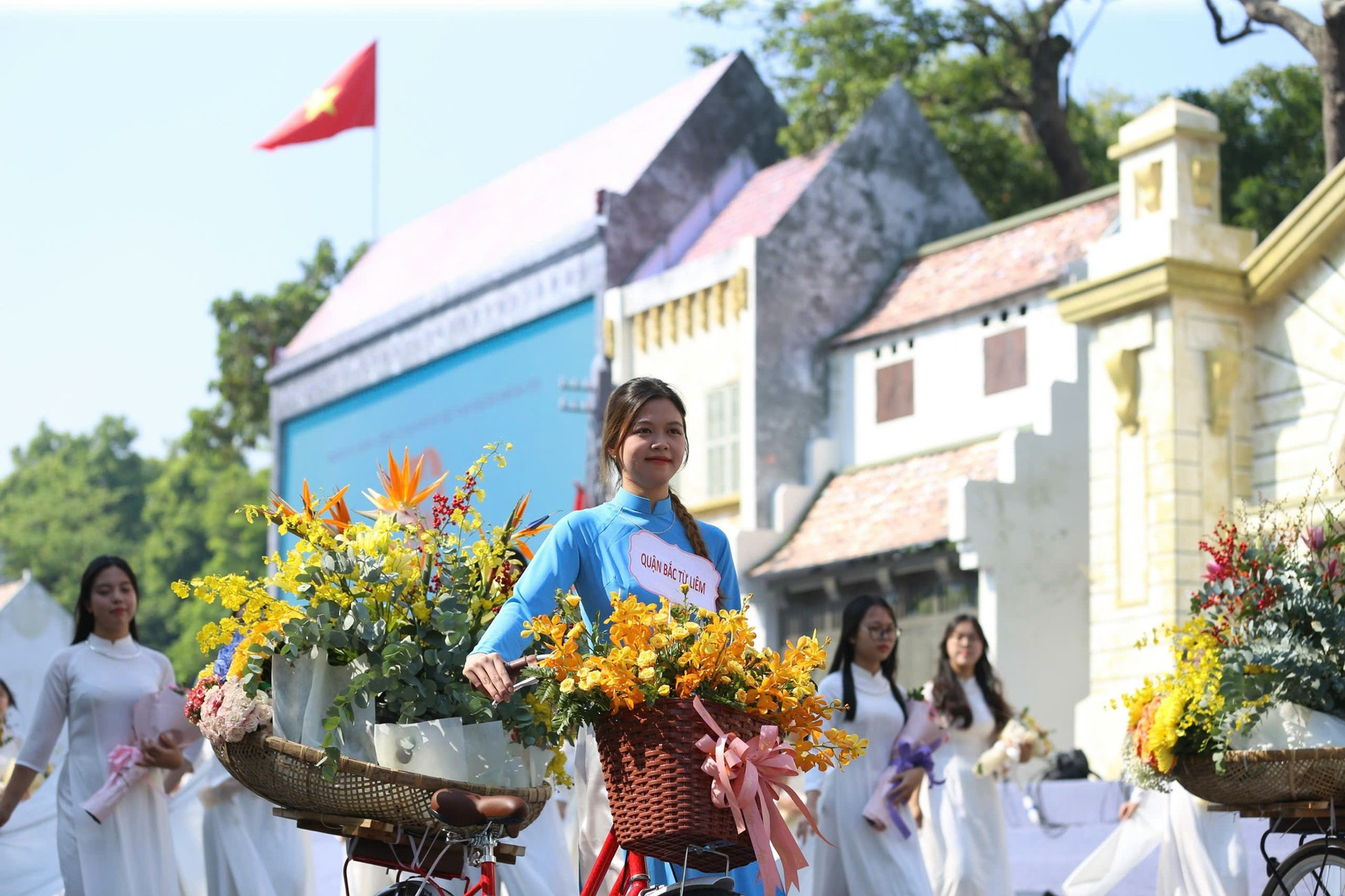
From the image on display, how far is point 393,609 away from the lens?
5.44 metres

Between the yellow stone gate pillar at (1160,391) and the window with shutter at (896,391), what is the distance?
501 centimetres

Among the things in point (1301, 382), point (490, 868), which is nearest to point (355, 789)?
point (490, 868)

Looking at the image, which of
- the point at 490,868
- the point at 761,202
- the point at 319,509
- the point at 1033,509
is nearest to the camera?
the point at 490,868

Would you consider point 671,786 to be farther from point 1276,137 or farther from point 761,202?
point 1276,137

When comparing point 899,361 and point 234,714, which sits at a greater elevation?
point 899,361

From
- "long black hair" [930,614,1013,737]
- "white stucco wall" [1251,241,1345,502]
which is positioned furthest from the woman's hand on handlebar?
"white stucco wall" [1251,241,1345,502]

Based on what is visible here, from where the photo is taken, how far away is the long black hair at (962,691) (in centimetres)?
1123

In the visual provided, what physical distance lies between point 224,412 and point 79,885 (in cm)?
4210

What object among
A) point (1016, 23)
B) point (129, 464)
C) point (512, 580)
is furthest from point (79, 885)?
point (129, 464)

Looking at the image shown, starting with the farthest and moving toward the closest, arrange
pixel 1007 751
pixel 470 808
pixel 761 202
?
pixel 761 202 < pixel 1007 751 < pixel 470 808

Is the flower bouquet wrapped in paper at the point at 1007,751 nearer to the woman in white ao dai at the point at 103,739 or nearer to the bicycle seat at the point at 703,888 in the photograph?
the woman in white ao dai at the point at 103,739

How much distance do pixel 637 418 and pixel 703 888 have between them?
1317 millimetres

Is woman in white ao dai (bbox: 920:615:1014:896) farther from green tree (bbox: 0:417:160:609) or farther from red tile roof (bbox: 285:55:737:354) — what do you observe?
green tree (bbox: 0:417:160:609)

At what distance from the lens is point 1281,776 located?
715cm
